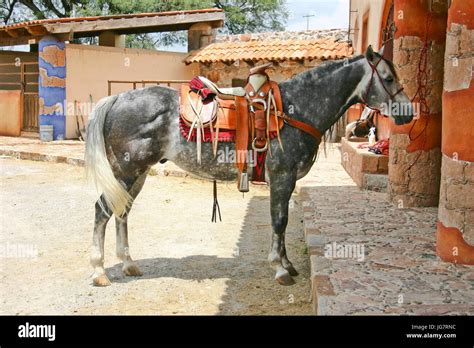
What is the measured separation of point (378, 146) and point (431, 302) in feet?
15.6

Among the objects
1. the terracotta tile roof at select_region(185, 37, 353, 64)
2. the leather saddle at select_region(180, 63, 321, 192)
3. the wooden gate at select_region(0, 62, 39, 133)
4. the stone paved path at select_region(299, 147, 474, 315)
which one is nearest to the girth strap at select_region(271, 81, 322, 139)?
the leather saddle at select_region(180, 63, 321, 192)

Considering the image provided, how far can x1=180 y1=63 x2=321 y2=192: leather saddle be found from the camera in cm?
443

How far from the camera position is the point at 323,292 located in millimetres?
3627

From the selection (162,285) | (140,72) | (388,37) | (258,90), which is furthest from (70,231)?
(140,72)

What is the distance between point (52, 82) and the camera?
14.6 meters

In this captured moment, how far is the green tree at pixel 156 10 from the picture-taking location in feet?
77.2

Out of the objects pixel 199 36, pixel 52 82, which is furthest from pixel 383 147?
pixel 199 36

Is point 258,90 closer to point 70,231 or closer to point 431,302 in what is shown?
point 431,302

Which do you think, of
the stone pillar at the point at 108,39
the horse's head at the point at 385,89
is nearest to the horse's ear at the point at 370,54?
the horse's head at the point at 385,89

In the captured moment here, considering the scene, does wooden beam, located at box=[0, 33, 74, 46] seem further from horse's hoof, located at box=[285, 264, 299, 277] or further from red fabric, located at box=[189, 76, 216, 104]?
horse's hoof, located at box=[285, 264, 299, 277]

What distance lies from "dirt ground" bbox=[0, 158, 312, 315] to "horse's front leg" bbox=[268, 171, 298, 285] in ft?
0.44

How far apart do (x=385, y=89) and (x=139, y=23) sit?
1266 cm

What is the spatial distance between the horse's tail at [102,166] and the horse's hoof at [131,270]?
0.51m

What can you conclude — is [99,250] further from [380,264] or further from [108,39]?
[108,39]
